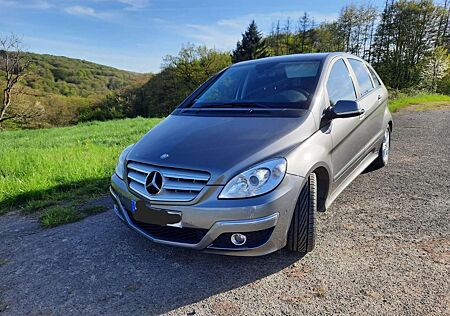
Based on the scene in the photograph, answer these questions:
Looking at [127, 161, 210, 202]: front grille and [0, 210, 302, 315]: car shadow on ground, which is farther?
[127, 161, 210, 202]: front grille

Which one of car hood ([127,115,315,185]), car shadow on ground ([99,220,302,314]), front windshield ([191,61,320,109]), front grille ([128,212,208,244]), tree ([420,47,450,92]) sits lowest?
car shadow on ground ([99,220,302,314])

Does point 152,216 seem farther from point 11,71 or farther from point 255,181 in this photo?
point 11,71

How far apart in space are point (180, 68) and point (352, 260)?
4996 centimetres

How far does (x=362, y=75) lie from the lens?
14.0 feet

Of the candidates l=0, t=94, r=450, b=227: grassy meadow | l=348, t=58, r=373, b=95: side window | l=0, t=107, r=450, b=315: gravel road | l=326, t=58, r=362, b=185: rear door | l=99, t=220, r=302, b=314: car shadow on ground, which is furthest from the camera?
l=348, t=58, r=373, b=95: side window

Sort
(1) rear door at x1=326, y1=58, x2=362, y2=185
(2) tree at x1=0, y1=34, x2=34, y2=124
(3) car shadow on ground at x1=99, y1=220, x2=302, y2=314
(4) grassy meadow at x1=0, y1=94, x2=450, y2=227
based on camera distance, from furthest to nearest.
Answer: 1. (2) tree at x1=0, y1=34, x2=34, y2=124
2. (4) grassy meadow at x1=0, y1=94, x2=450, y2=227
3. (1) rear door at x1=326, y1=58, x2=362, y2=185
4. (3) car shadow on ground at x1=99, y1=220, x2=302, y2=314

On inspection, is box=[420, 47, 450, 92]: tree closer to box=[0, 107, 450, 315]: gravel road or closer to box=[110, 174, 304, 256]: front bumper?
box=[0, 107, 450, 315]: gravel road

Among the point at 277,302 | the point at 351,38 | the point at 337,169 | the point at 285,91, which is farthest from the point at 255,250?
the point at 351,38

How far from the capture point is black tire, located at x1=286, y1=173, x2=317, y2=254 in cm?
246

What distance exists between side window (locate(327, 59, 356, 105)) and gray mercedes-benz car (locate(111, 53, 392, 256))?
2 centimetres

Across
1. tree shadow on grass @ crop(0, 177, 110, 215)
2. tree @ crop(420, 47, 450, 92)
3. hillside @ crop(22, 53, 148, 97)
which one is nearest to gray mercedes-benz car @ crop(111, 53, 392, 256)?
tree shadow on grass @ crop(0, 177, 110, 215)

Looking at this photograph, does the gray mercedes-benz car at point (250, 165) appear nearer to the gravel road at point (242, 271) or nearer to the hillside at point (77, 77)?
the gravel road at point (242, 271)

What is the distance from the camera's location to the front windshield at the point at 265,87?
3123mm

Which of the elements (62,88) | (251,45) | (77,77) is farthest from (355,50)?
(77,77)
